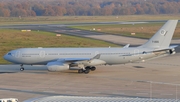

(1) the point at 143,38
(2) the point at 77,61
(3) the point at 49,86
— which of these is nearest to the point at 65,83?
(3) the point at 49,86

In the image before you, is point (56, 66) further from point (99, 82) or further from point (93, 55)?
point (99, 82)

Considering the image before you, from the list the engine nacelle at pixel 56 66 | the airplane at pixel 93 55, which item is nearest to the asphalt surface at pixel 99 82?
the engine nacelle at pixel 56 66

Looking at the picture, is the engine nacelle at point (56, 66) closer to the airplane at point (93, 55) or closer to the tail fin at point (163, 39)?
the airplane at point (93, 55)

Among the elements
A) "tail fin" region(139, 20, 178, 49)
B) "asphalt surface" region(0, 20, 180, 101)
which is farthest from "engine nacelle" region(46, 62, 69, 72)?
"tail fin" region(139, 20, 178, 49)

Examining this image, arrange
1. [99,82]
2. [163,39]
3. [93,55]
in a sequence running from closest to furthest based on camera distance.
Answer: [99,82], [93,55], [163,39]

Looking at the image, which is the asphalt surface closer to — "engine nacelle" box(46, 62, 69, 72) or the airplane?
"engine nacelle" box(46, 62, 69, 72)

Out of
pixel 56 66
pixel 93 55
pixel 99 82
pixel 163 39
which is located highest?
pixel 163 39

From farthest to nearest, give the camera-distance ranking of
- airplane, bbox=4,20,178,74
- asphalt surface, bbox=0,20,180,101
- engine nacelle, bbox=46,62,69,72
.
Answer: airplane, bbox=4,20,178,74 → engine nacelle, bbox=46,62,69,72 → asphalt surface, bbox=0,20,180,101

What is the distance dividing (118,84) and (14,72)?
1545cm

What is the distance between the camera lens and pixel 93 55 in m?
54.0

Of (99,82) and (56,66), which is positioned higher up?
(56,66)

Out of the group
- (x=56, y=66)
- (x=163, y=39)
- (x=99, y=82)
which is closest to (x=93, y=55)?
(x=56, y=66)

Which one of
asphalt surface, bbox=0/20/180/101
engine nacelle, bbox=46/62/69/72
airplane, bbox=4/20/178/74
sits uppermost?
airplane, bbox=4/20/178/74

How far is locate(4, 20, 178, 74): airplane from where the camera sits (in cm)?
5266
